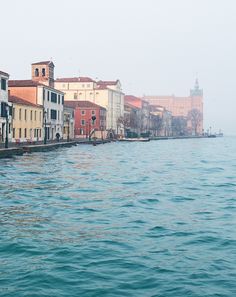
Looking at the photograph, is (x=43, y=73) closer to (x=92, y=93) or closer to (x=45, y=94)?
(x=45, y=94)

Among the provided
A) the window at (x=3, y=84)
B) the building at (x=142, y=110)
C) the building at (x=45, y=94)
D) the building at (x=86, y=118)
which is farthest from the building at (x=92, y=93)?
the window at (x=3, y=84)

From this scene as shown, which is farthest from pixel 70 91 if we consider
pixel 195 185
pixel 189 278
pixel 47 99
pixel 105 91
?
pixel 189 278

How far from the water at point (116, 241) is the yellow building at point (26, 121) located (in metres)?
44.2

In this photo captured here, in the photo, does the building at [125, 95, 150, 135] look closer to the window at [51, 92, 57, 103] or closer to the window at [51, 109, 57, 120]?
the window at [51, 109, 57, 120]

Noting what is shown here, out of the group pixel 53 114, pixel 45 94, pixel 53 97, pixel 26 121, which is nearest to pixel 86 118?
pixel 53 114

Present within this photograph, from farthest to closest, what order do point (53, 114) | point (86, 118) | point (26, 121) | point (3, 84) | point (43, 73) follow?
point (86, 118) < point (43, 73) < point (53, 114) < point (26, 121) < point (3, 84)

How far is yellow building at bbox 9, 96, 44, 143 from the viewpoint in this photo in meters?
67.1

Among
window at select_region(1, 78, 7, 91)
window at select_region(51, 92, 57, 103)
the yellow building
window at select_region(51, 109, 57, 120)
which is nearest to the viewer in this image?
window at select_region(1, 78, 7, 91)

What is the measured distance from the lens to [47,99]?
3194 inches

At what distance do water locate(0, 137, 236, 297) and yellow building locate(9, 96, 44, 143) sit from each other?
44.2m

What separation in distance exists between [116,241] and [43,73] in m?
80.0

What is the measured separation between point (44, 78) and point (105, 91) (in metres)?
37.8

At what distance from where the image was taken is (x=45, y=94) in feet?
261

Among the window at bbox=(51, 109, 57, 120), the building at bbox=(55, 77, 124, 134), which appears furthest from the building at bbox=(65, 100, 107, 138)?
the window at bbox=(51, 109, 57, 120)
